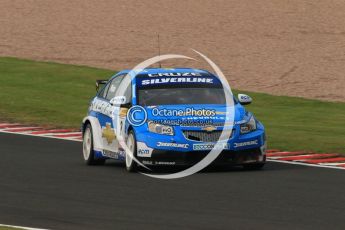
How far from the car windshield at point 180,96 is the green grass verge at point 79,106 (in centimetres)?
297

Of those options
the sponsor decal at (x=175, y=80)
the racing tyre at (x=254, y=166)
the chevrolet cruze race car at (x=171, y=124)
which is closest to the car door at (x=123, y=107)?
the chevrolet cruze race car at (x=171, y=124)

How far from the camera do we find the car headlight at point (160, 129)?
1459cm

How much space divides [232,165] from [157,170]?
1.06m

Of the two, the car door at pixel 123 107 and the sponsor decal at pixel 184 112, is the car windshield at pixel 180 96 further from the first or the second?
the sponsor decal at pixel 184 112

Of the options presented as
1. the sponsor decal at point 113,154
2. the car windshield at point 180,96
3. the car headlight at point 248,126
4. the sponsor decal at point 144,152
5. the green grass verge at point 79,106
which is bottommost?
the green grass verge at point 79,106

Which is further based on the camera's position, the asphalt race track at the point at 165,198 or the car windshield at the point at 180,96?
the car windshield at the point at 180,96

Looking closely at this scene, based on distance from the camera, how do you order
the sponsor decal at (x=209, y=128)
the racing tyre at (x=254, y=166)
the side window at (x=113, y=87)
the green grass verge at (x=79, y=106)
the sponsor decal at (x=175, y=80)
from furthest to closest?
the green grass verge at (x=79, y=106) < the side window at (x=113, y=87) < the sponsor decal at (x=175, y=80) < the racing tyre at (x=254, y=166) < the sponsor decal at (x=209, y=128)

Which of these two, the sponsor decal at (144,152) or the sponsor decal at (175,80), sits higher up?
the sponsor decal at (175,80)

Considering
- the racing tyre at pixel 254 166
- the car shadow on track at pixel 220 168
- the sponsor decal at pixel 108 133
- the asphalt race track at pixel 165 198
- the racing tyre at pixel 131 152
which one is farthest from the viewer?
the sponsor decal at pixel 108 133

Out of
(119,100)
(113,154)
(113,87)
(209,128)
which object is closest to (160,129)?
(209,128)

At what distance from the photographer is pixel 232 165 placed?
14.8 meters

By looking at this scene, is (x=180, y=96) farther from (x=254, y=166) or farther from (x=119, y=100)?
(x=254, y=166)

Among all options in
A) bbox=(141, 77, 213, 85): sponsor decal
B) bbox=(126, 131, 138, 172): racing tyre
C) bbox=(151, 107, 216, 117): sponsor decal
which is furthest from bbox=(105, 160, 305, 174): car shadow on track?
bbox=(141, 77, 213, 85): sponsor decal

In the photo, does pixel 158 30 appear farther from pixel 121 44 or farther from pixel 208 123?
pixel 208 123
